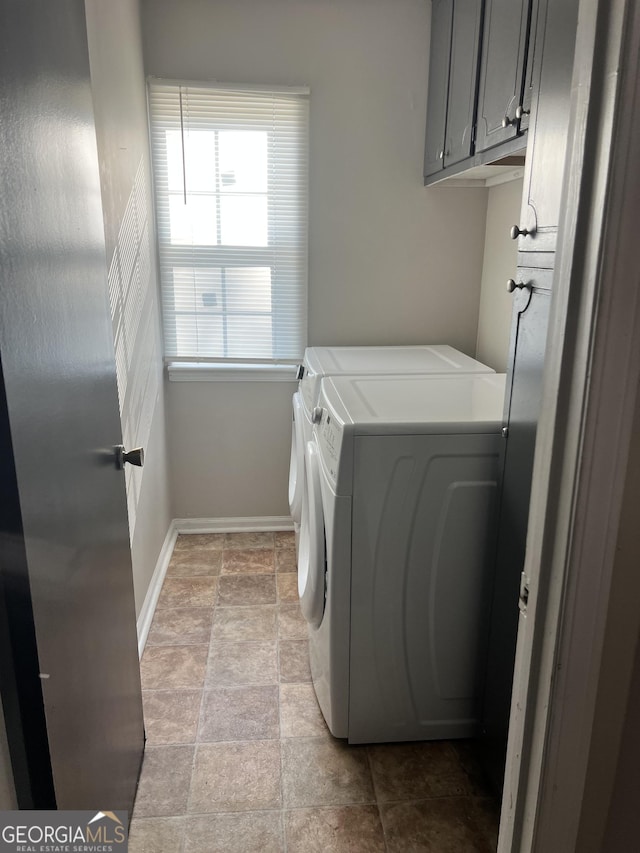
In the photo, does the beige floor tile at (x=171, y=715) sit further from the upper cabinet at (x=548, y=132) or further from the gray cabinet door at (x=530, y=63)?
the gray cabinet door at (x=530, y=63)

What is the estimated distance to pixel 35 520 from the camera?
1023 millimetres

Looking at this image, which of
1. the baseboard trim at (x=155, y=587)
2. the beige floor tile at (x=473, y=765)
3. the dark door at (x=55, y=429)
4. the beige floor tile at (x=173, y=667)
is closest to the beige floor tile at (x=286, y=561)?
the baseboard trim at (x=155, y=587)

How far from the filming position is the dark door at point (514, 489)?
4.48 ft

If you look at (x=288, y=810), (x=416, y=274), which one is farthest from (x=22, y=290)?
(x=416, y=274)

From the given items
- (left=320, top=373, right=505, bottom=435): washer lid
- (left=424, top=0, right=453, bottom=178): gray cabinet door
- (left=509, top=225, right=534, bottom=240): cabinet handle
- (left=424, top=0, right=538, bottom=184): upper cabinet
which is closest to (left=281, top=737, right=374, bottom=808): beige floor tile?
(left=320, top=373, right=505, bottom=435): washer lid

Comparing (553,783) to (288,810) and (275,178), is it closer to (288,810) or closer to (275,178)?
(288,810)

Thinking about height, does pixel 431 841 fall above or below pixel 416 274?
below

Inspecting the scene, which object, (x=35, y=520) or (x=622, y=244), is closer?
(x=622, y=244)

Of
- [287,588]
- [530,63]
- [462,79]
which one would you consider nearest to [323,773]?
[287,588]

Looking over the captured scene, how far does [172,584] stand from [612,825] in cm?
222

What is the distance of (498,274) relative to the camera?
Result: 286cm

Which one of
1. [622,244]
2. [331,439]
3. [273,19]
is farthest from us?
[273,19]

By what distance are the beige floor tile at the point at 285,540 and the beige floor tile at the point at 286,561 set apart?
1.2 inches

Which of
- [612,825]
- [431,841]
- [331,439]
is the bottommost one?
[431,841]
